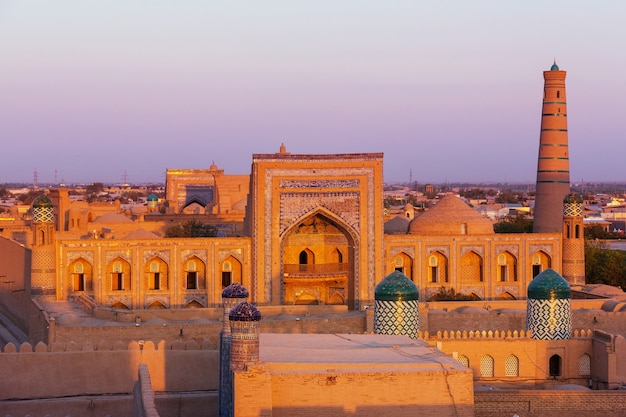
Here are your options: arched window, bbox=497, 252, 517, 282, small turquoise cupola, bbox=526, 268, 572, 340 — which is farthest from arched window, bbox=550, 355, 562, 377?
arched window, bbox=497, 252, 517, 282

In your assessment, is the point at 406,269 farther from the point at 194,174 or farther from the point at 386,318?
the point at 194,174

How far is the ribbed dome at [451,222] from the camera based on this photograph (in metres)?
34.7

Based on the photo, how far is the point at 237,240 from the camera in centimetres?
3162

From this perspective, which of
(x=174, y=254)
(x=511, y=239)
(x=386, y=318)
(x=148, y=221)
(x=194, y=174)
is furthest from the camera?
(x=194, y=174)

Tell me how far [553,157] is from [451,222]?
32.1 ft

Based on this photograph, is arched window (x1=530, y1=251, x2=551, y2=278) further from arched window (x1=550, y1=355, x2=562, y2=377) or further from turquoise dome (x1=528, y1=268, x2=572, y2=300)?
arched window (x1=550, y1=355, x2=562, y2=377)

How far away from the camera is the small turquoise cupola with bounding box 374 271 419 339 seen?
62.2ft

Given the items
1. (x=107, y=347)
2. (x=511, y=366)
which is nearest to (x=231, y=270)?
(x=107, y=347)

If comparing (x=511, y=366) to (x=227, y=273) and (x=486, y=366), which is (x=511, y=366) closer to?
(x=486, y=366)

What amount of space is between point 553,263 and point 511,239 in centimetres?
138

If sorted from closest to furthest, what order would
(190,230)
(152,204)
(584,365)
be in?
(584,365)
(190,230)
(152,204)

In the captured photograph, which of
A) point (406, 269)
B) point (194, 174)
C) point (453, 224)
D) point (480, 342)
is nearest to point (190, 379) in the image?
point (480, 342)

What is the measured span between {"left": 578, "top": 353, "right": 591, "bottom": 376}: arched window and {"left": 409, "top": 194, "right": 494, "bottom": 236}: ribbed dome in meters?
13.1

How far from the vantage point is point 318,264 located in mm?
33562
